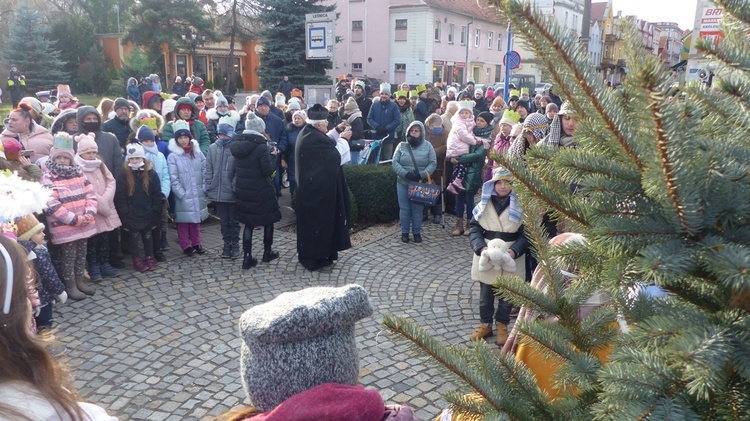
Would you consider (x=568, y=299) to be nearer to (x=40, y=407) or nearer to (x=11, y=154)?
(x=40, y=407)

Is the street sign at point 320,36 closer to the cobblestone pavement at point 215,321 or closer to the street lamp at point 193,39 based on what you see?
the cobblestone pavement at point 215,321

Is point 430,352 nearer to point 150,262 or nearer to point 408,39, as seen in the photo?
point 150,262

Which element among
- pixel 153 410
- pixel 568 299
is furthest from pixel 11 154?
pixel 568 299

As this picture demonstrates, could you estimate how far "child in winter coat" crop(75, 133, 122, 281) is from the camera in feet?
21.4

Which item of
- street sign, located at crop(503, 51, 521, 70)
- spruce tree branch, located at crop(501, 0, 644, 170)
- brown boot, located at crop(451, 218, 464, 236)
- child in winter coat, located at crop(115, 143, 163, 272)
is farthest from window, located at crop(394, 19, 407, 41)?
spruce tree branch, located at crop(501, 0, 644, 170)

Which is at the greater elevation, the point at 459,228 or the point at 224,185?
the point at 224,185

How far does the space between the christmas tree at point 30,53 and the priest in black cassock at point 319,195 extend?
34.8 m

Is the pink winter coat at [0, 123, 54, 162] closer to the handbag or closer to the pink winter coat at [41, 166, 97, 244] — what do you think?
the pink winter coat at [41, 166, 97, 244]

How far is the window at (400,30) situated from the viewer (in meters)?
44.8

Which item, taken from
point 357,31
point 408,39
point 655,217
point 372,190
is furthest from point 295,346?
point 357,31

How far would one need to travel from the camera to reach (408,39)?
44844 mm

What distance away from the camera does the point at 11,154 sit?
606cm

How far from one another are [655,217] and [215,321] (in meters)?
5.36

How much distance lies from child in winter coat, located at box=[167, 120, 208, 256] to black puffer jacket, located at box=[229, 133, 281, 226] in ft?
2.54
